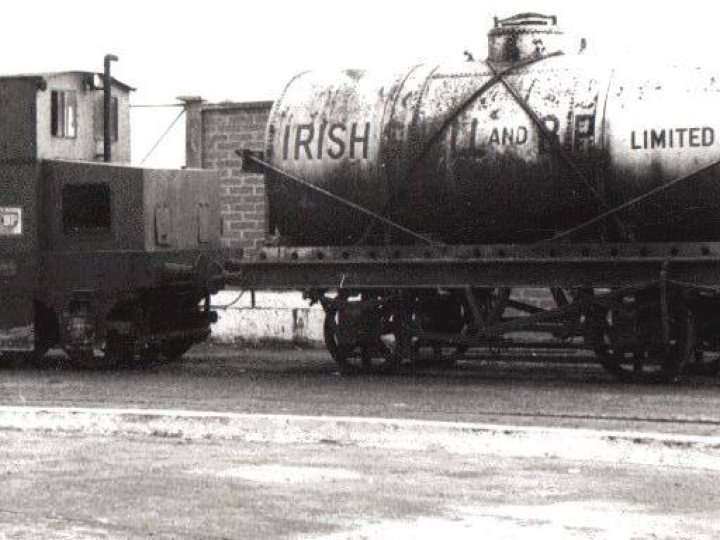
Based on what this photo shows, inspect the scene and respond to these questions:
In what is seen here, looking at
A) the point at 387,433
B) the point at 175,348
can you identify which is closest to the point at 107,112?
the point at 175,348

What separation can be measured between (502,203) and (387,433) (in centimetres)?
422

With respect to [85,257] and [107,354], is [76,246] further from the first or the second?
[107,354]

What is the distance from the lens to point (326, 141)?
15336 millimetres

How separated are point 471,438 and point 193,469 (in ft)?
5.49

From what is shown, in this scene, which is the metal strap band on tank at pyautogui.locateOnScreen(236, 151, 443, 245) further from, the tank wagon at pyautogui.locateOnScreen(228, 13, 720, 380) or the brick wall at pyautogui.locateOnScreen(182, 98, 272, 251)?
the brick wall at pyautogui.locateOnScreen(182, 98, 272, 251)

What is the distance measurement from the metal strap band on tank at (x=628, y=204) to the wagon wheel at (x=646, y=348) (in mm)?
703

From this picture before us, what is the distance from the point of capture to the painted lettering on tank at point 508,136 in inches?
575

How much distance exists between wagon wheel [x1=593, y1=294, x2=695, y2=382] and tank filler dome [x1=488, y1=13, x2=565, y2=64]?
224 cm

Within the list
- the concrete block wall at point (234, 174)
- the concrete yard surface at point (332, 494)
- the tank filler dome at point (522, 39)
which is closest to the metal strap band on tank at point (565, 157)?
the tank filler dome at point (522, 39)

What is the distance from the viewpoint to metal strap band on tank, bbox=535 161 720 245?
14.1m

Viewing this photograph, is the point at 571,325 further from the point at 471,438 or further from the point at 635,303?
the point at 471,438

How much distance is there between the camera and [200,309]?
17.7m

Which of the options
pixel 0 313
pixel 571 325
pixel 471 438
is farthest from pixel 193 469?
pixel 0 313

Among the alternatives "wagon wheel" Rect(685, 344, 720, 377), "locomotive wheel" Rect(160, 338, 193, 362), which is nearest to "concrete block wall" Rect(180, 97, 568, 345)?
"locomotive wheel" Rect(160, 338, 193, 362)
